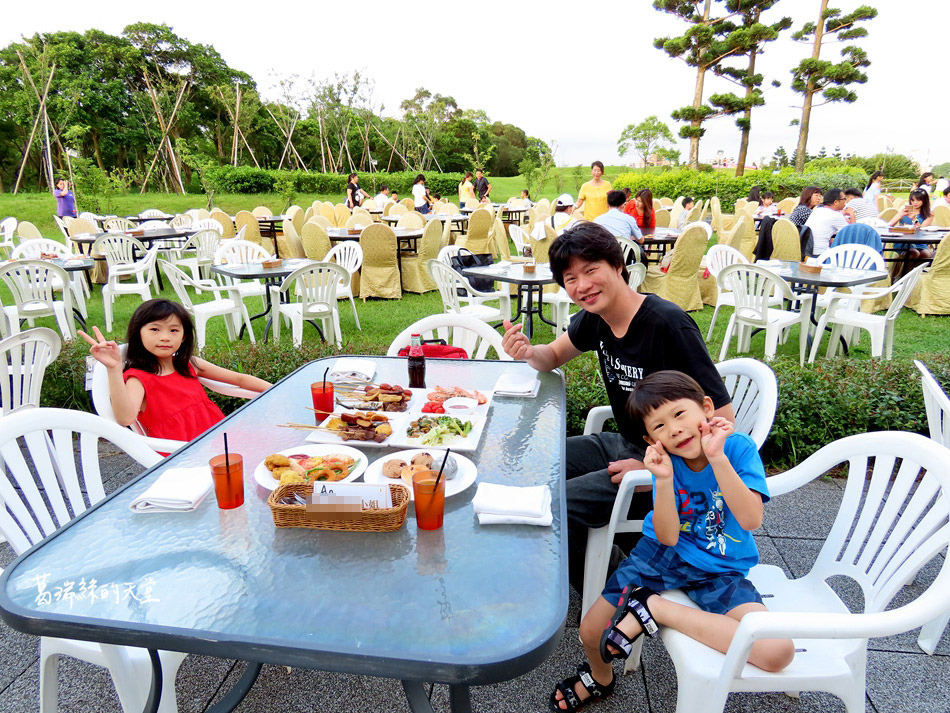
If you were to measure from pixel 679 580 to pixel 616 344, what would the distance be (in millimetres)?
829

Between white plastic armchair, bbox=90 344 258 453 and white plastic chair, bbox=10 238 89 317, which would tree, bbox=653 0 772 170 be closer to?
white plastic chair, bbox=10 238 89 317

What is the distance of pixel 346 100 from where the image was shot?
22.9m

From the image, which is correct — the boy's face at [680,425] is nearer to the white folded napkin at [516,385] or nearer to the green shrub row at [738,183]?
the white folded napkin at [516,385]

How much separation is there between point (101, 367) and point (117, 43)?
2831 centimetres

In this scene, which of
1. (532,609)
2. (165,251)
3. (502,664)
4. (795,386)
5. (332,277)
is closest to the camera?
(502,664)

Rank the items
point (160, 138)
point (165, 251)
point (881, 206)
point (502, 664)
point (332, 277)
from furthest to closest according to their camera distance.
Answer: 1. point (160, 138)
2. point (881, 206)
3. point (165, 251)
4. point (332, 277)
5. point (502, 664)

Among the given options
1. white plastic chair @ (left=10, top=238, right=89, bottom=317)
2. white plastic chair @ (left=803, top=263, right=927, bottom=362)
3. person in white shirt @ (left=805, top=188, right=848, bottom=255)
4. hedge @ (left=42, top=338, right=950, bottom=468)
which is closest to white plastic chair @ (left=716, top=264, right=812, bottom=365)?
white plastic chair @ (left=803, top=263, right=927, bottom=362)

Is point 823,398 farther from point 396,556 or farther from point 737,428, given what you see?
point 396,556

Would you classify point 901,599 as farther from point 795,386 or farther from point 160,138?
point 160,138

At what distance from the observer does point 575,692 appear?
1.62 metres

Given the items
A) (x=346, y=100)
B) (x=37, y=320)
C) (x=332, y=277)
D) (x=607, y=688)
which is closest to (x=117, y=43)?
(x=346, y=100)

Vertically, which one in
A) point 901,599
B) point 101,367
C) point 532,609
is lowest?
point 901,599

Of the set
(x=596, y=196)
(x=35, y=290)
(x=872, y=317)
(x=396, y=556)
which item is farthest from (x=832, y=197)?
(x=35, y=290)

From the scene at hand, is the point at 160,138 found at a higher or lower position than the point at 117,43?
lower
